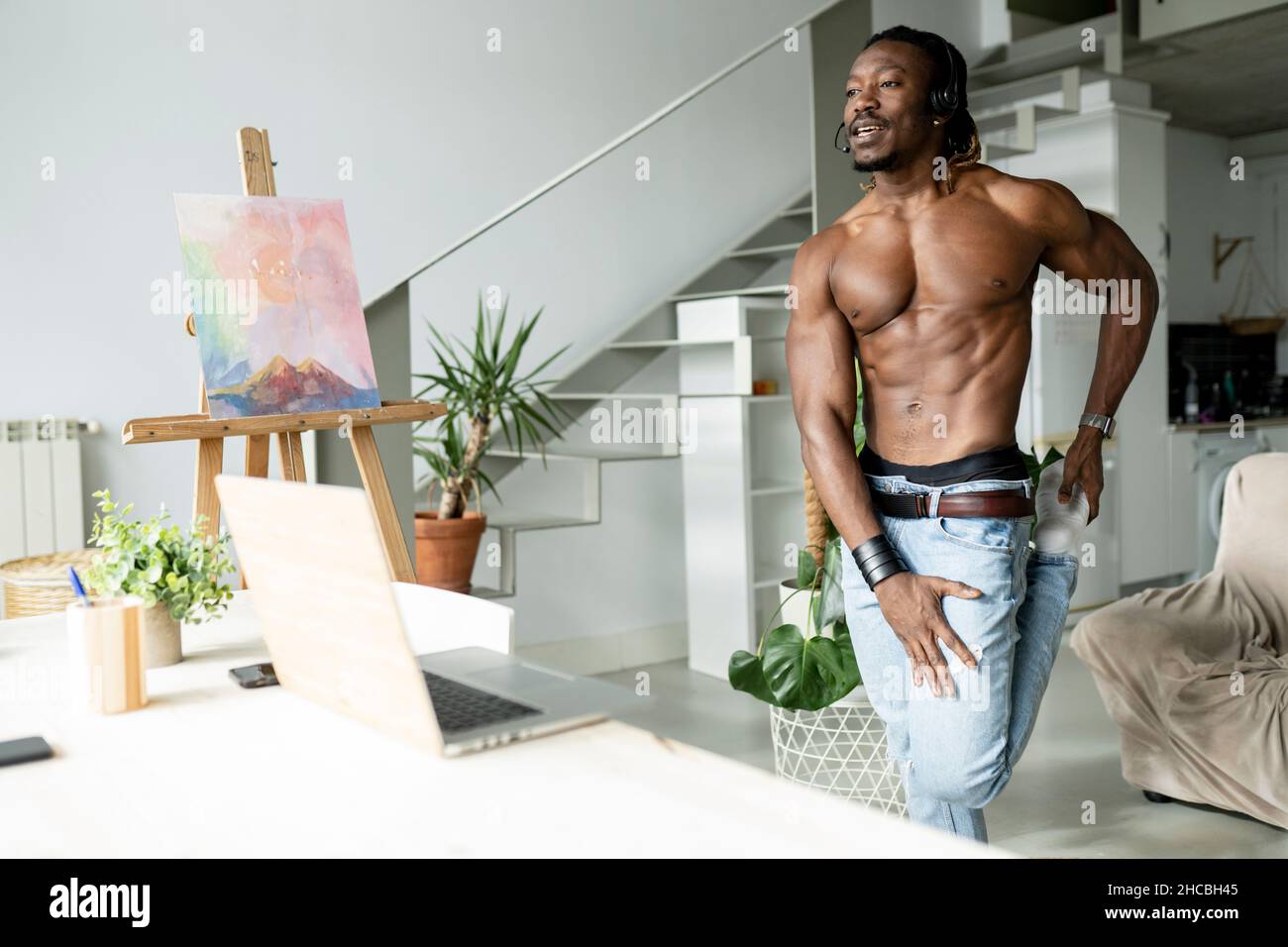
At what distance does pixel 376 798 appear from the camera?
103 cm

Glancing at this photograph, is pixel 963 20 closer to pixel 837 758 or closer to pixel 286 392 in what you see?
pixel 837 758

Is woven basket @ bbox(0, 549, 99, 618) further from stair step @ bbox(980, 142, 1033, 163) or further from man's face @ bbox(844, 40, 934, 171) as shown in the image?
stair step @ bbox(980, 142, 1033, 163)

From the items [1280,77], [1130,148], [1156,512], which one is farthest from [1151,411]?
[1280,77]

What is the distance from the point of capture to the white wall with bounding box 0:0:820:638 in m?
3.65

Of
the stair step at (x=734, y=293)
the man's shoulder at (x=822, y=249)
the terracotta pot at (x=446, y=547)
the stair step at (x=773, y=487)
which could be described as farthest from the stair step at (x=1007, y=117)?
the man's shoulder at (x=822, y=249)

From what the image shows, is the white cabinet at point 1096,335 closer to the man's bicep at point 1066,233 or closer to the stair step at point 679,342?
the stair step at point 679,342

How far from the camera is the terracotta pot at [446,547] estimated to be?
383cm

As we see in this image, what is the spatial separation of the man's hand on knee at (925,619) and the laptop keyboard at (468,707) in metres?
0.80

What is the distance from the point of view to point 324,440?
10.5 ft

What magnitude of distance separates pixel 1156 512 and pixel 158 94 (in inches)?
197

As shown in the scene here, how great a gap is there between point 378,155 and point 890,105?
2842 millimetres

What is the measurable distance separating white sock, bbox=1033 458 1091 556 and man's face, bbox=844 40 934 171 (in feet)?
2.17

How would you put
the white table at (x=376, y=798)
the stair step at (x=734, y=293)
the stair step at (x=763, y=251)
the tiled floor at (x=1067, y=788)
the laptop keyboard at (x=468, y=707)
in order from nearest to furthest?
the white table at (x=376, y=798) < the laptop keyboard at (x=468, y=707) < the tiled floor at (x=1067, y=788) < the stair step at (x=734, y=293) < the stair step at (x=763, y=251)

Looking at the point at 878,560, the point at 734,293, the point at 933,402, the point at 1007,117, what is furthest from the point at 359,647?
the point at 1007,117
